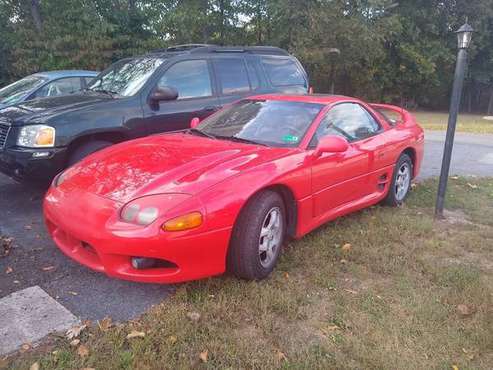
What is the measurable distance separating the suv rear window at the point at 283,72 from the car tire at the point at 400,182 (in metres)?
2.34

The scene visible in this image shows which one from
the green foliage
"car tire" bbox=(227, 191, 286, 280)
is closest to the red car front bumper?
"car tire" bbox=(227, 191, 286, 280)

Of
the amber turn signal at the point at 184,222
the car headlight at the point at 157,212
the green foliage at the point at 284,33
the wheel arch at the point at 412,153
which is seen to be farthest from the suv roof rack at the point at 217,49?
the green foliage at the point at 284,33

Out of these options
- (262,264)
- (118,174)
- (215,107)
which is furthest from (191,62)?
(262,264)

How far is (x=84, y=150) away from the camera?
15.4 ft

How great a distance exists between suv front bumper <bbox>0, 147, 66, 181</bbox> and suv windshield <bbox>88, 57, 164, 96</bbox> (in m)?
1.20

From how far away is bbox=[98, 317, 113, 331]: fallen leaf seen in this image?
2560mm

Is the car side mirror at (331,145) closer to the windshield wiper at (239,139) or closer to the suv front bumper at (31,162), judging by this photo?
the windshield wiper at (239,139)

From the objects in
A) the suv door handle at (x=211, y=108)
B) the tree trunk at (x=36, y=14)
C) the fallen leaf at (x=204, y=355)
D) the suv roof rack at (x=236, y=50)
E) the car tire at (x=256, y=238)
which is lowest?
the fallen leaf at (x=204, y=355)

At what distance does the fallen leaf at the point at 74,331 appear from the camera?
249 cm

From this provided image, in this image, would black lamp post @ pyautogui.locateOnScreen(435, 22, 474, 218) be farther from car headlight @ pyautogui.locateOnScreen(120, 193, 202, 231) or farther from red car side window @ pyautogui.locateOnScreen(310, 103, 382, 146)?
car headlight @ pyautogui.locateOnScreen(120, 193, 202, 231)

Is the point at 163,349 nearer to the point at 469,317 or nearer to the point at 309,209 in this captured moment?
the point at 309,209

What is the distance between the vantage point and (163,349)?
2.40m

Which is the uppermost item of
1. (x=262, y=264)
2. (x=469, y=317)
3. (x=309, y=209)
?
(x=309, y=209)

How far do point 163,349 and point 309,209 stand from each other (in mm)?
1715
